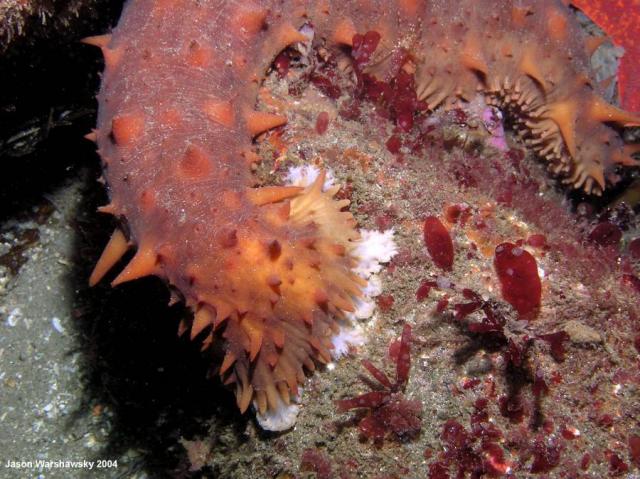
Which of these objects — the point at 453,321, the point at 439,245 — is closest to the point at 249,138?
the point at 439,245

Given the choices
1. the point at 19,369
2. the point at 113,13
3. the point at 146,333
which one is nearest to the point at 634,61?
the point at 113,13

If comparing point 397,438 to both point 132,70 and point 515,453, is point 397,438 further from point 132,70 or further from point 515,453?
point 132,70

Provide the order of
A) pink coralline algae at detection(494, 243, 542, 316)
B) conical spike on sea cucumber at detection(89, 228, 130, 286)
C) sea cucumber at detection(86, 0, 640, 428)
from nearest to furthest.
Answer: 1. sea cucumber at detection(86, 0, 640, 428)
2. conical spike on sea cucumber at detection(89, 228, 130, 286)
3. pink coralline algae at detection(494, 243, 542, 316)

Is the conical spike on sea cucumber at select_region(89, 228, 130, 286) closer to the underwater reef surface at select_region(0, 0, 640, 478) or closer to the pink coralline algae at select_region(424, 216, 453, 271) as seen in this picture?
the underwater reef surface at select_region(0, 0, 640, 478)

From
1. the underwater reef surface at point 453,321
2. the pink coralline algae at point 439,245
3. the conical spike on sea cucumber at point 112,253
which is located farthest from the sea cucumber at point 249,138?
the pink coralline algae at point 439,245

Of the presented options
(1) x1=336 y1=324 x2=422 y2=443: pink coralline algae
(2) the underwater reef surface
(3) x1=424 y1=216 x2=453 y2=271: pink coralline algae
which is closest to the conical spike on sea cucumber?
(2) the underwater reef surface

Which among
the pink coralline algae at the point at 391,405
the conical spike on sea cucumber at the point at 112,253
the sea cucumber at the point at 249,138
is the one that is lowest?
the conical spike on sea cucumber at the point at 112,253

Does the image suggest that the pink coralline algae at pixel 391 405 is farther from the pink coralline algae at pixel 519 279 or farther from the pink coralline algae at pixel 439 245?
the pink coralline algae at pixel 519 279

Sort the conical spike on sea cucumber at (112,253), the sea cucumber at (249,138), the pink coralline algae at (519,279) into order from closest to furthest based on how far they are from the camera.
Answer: the sea cucumber at (249,138) → the conical spike on sea cucumber at (112,253) → the pink coralline algae at (519,279)
